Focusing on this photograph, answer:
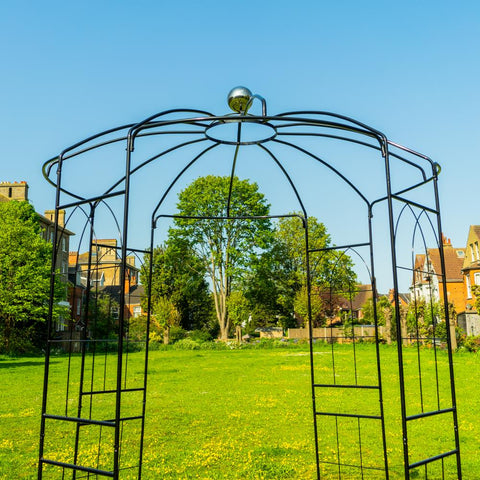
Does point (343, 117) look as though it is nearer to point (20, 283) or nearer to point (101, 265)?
point (101, 265)

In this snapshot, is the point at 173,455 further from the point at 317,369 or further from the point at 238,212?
the point at 238,212

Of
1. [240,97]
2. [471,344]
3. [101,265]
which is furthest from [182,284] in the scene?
[240,97]

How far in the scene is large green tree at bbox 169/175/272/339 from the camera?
3725 centimetres

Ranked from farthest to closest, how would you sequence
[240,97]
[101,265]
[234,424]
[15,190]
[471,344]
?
[15,190] < [471,344] < [101,265] < [234,424] < [240,97]

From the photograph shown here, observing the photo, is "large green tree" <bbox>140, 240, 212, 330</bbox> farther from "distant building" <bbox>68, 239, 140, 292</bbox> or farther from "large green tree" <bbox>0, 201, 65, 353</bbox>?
"large green tree" <bbox>0, 201, 65, 353</bbox>

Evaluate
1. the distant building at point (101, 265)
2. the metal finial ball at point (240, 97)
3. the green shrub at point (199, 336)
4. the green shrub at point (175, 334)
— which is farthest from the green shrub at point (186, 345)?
the metal finial ball at point (240, 97)

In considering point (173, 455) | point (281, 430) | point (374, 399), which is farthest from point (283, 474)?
point (374, 399)

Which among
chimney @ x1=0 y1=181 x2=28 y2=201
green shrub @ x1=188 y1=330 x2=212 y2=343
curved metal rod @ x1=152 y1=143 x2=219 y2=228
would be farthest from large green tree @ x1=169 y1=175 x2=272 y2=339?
curved metal rod @ x1=152 y1=143 x2=219 y2=228

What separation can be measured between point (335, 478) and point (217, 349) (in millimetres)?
27534

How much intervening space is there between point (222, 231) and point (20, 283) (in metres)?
15.7

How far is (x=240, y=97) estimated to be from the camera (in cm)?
415

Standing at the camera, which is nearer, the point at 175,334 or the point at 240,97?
the point at 240,97

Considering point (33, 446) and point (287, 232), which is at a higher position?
point (287, 232)

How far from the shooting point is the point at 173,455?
6773 mm
